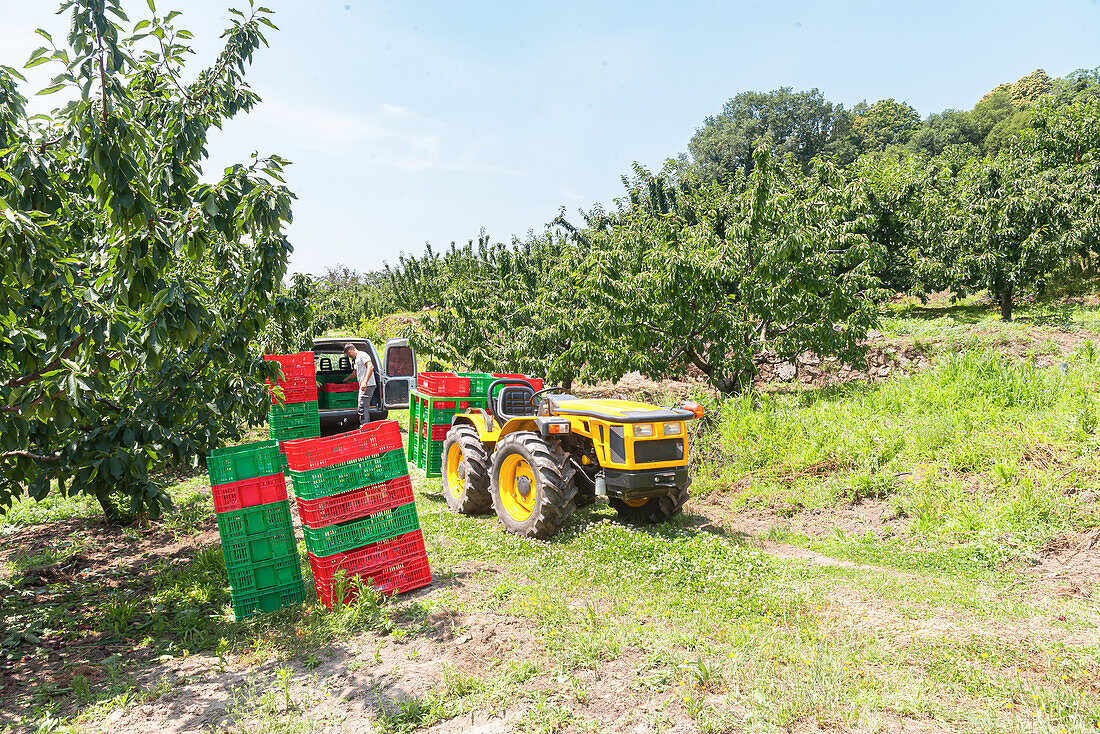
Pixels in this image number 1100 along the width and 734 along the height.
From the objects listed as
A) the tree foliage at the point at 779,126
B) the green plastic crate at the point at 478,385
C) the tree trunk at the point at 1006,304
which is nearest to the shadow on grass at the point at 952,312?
the tree trunk at the point at 1006,304

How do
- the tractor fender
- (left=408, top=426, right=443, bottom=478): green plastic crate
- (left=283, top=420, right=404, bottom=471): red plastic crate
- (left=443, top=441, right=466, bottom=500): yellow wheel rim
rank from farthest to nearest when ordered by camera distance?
(left=408, top=426, right=443, bottom=478): green plastic crate
(left=443, top=441, right=466, bottom=500): yellow wheel rim
the tractor fender
(left=283, top=420, right=404, bottom=471): red plastic crate

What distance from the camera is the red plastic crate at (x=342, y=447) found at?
4.74 m

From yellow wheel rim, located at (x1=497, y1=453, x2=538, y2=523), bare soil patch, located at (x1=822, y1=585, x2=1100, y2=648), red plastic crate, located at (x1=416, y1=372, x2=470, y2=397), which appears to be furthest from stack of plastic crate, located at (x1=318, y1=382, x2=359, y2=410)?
bare soil patch, located at (x1=822, y1=585, x2=1100, y2=648)

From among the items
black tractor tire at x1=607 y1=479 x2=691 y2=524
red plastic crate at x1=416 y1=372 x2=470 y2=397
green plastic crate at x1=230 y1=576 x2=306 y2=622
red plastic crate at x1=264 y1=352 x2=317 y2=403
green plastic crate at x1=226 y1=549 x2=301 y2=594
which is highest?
red plastic crate at x1=264 y1=352 x2=317 y2=403

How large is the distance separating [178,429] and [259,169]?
2174 mm

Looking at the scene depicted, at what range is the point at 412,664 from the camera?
3.94 meters

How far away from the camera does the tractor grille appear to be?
5988mm

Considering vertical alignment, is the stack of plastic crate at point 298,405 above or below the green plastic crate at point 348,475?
above

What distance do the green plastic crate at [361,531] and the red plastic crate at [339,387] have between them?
690 centimetres

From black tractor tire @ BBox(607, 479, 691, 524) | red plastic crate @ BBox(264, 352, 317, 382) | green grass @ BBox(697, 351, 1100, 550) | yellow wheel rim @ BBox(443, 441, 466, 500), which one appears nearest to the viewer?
green grass @ BBox(697, 351, 1100, 550)

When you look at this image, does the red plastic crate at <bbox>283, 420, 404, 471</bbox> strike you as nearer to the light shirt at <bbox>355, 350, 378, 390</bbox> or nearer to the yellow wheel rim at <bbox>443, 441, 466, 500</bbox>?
the yellow wheel rim at <bbox>443, 441, 466, 500</bbox>

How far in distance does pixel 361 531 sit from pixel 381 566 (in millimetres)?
313

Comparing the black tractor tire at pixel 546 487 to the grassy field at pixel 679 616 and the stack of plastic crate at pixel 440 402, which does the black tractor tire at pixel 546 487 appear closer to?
the grassy field at pixel 679 616

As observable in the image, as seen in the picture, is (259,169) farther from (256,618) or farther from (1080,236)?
(1080,236)
